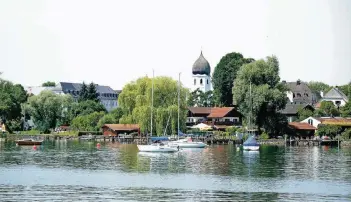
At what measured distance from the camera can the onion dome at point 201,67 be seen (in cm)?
15788

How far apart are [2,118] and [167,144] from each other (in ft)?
175

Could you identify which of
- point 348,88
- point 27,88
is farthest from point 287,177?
point 27,88

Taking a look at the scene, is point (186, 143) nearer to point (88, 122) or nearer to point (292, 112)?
point (88, 122)

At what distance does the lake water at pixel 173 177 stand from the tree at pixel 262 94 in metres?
24.4

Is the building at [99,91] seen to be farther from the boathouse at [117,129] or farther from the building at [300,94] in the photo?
the boathouse at [117,129]

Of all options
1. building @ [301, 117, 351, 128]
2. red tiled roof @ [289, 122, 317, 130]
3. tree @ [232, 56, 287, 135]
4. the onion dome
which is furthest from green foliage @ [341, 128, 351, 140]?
the onion dome

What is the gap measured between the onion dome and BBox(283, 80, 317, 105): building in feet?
55.7

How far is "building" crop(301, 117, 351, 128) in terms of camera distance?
11081 cm

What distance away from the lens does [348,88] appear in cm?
15562

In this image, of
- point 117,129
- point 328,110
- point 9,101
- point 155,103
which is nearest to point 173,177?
point 155,103

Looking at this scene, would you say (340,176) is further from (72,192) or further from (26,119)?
(26,119)

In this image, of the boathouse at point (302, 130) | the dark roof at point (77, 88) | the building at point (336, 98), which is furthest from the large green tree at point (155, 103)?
the dark roof at point (77, 88)

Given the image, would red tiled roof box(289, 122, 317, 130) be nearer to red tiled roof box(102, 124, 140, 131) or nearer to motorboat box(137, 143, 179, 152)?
red tiled roof box(102, 124, 140, 131)

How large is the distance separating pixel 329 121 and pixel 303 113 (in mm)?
8515
